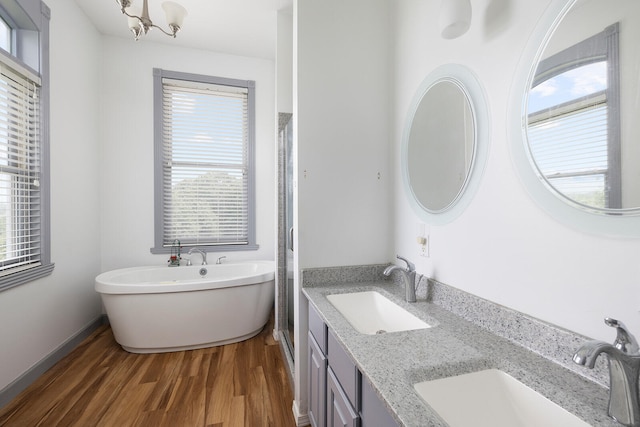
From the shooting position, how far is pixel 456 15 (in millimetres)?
1056

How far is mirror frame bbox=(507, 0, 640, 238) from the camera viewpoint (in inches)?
28.6

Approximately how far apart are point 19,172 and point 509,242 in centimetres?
307

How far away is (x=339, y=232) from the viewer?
66.3 inches

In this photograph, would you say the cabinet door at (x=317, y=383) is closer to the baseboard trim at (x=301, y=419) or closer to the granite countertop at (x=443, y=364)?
the baseboard trim at (x=301, y=419)

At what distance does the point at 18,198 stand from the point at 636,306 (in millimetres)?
3281

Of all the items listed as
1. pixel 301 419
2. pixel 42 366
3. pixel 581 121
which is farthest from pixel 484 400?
pixel 42 366

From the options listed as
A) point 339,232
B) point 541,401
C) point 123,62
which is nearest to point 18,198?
point 123,62

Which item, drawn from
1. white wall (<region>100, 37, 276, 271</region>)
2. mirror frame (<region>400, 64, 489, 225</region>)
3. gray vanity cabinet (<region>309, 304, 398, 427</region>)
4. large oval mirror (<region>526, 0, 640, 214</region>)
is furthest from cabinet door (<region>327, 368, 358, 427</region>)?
white wall (<region>100, 37, 276, 271</region>)

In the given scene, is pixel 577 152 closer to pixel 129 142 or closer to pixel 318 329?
pixel 318 329

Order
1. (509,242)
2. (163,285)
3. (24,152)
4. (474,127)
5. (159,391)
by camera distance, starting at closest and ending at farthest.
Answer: (509,242)
(474,127)
(159,391)
(24,152)
(163,285)

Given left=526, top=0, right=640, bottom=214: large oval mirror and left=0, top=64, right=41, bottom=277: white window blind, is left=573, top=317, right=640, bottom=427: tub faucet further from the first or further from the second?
left=0, top=64, right=41, bottom=277: white window blind

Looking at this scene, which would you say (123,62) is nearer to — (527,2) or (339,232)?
(339,232)

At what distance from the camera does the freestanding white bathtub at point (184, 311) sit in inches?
93.2

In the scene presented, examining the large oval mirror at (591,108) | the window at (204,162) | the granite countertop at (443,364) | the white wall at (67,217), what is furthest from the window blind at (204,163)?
the large oval mirror at (591,108)
